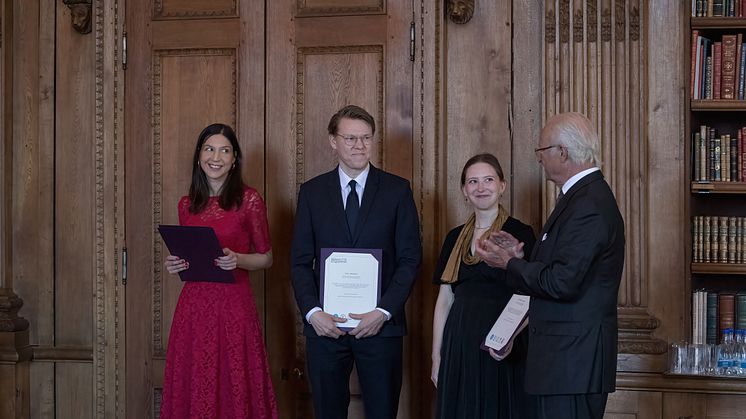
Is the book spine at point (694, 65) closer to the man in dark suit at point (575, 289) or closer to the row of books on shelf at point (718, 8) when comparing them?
the row of books on shelf at point (718, 8)

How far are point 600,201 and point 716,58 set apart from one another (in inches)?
58.0

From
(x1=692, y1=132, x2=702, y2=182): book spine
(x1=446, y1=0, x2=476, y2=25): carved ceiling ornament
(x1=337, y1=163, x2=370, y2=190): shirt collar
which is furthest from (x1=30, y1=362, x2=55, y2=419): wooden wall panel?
(x1=692, y1=132, x2=702, y2=182): book spine

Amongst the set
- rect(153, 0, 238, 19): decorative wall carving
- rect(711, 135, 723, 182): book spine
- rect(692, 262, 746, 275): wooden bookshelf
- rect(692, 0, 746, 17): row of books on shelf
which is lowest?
rect(692, 262, 746, 275): wooden bookshelf

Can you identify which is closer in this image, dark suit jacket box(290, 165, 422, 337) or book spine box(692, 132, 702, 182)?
dark suit jacket box(290, 165, 422, 337)

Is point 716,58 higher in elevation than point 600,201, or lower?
higher

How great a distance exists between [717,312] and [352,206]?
1621 mm

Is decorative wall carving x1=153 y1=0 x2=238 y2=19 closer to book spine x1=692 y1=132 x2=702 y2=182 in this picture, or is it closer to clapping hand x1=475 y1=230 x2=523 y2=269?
clapping hand x1=475 y1=230 x2=523 y2=269

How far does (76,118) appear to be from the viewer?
462 centimetres

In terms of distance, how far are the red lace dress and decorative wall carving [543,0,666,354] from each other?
131 centimetres

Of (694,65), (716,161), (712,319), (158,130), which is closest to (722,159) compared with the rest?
(716,161)

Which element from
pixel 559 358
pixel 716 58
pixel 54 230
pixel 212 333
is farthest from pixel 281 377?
pixel 716 58

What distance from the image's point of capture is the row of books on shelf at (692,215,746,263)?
13.4 feet

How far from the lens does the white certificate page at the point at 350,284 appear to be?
11.9 ft

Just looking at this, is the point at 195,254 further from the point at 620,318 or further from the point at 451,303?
the point at 620,318
